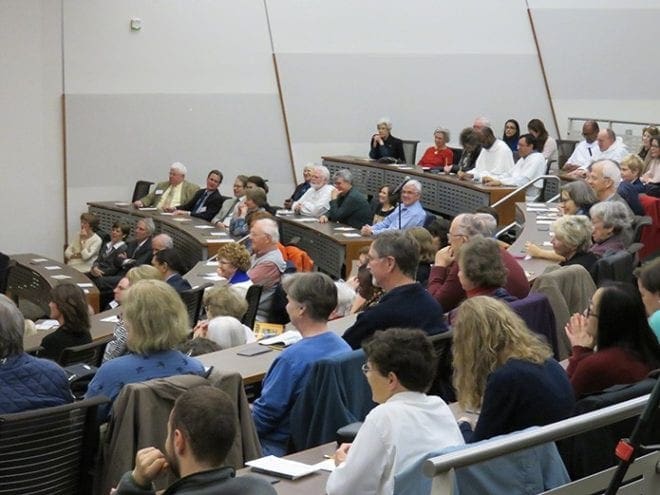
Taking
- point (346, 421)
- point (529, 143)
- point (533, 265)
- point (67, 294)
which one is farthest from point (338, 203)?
point (346, 421)

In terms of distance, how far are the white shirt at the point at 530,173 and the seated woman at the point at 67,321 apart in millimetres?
6318

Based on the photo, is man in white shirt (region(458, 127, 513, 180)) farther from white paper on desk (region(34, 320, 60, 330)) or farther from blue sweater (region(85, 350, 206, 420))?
blue sweater (region(85, 350, 206, 420))

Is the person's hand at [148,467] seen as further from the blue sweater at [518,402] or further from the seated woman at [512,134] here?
the seated woman at [512,134]

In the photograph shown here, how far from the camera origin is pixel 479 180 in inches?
448

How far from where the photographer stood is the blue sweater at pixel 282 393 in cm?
431

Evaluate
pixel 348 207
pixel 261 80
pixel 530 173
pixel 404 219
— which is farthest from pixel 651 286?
pixel 261 80

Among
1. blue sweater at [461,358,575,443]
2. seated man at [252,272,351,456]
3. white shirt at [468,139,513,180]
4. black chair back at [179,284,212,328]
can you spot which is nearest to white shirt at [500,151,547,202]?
white shirt at [468,139,513,180]

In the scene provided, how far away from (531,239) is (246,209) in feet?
11.3

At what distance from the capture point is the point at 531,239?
8.20 meters

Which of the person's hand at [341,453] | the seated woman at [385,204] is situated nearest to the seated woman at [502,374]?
the person's hand at [341,453]

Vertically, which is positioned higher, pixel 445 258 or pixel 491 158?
pixel 491 158

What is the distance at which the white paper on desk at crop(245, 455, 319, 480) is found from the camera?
3357 millimetres

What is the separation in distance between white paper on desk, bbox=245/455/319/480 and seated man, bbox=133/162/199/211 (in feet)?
30.3

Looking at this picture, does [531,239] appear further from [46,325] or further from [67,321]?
[67,321]
